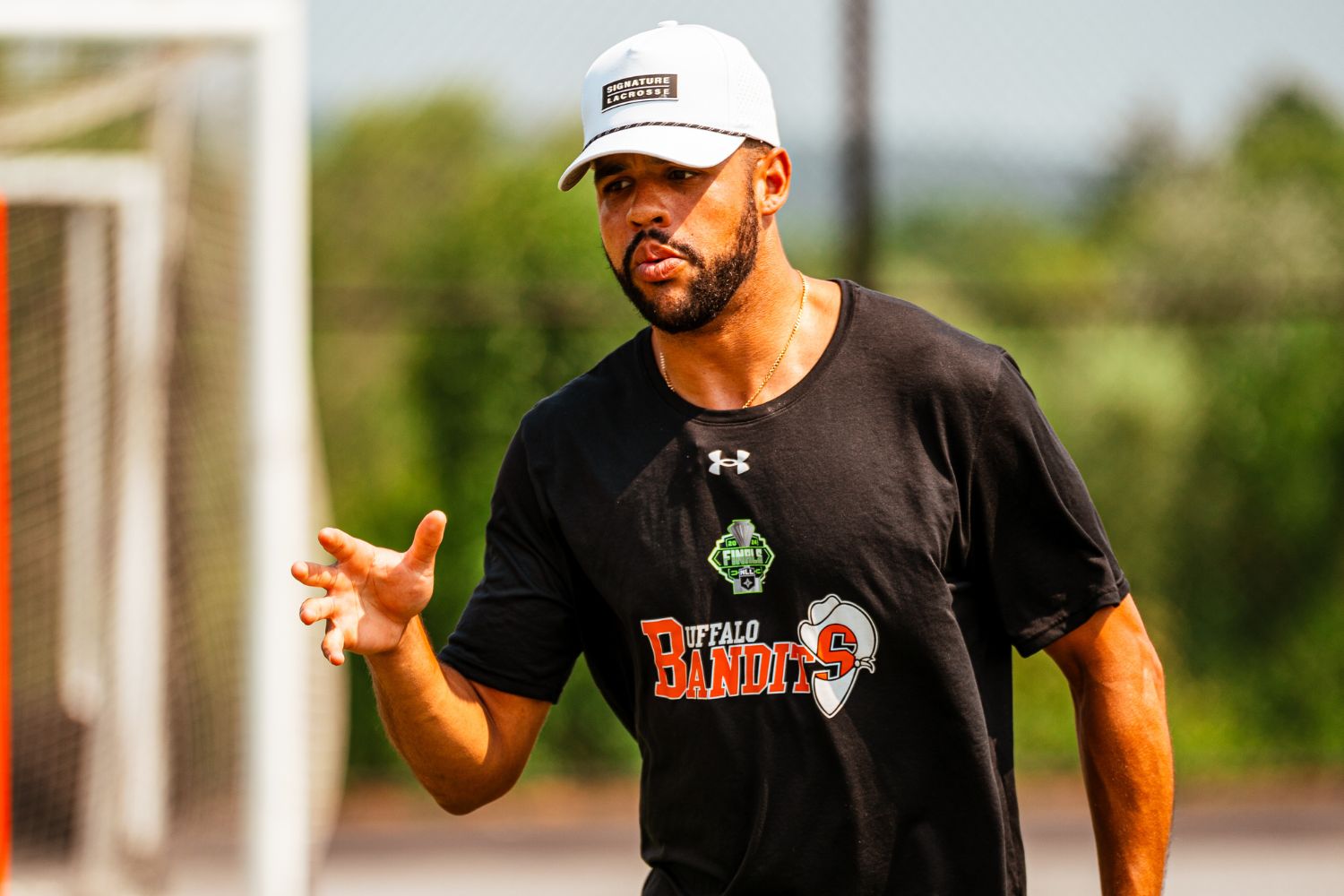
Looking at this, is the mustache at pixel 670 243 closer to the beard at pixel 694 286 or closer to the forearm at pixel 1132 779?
the beard at pixel 694 286

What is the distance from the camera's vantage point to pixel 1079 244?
457 inches

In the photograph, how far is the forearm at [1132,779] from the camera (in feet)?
7.71

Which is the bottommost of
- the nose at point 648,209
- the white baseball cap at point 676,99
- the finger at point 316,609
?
the finger at point 316,609

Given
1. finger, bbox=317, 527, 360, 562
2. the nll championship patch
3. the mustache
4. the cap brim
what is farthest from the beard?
finger, bbox=317, 527, 360, 562

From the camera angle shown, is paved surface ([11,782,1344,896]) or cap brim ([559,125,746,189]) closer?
cap brim ([559,125,746,189])

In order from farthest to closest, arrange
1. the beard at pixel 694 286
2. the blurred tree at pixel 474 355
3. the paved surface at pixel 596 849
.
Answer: the blurred tree at pixel 474 355 → the paved surface at pixel 596 849 → the beard at pixel 694 286

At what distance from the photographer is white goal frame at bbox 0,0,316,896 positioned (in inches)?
173

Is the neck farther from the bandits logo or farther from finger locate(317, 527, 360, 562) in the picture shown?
finger locate(317, 527, 360, 562)

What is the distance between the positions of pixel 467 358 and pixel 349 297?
0.81 meters

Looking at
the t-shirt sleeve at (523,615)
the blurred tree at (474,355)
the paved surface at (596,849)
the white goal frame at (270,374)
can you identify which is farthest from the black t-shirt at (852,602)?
the blurred tree at (474,355)

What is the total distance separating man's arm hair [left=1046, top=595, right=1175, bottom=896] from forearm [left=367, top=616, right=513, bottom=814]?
95 centimetres

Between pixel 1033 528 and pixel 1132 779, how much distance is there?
0.42 meters

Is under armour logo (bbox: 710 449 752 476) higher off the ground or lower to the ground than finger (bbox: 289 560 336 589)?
higher

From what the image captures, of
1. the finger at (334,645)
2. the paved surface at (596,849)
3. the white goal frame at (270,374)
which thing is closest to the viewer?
the finger at (334,645)
